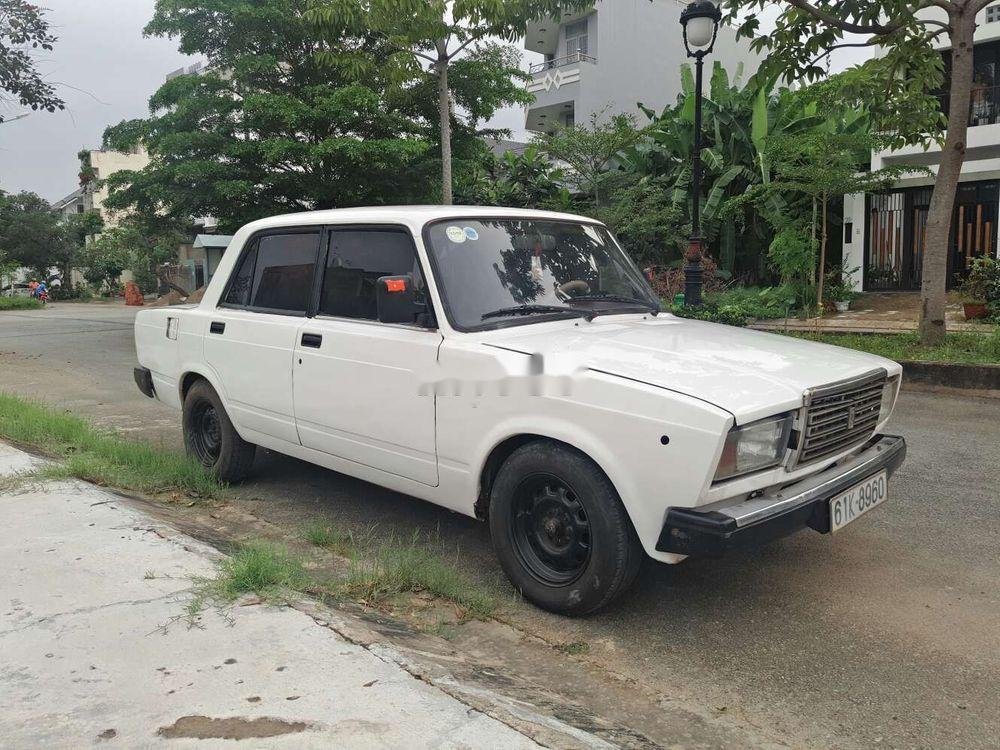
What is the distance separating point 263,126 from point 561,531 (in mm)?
13702

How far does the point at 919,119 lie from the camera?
10.2 meters

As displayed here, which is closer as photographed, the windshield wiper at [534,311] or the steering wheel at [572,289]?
the windshield wiper at [534,311]

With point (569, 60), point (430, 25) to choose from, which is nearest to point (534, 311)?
point (430, 25)

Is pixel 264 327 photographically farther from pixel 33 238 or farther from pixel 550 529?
pixel 33 238

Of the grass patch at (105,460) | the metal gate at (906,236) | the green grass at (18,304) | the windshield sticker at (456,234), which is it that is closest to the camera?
Result: the windshield sticker at (456,234)

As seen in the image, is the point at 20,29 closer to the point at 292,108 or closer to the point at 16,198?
the point at 292,108

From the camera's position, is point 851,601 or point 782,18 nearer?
point 851,601

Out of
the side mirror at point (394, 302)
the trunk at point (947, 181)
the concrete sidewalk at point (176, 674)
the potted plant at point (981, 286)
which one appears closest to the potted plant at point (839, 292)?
the potted plant at point (981, 286)

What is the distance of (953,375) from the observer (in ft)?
28.7

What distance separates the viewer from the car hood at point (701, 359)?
2.97 metres

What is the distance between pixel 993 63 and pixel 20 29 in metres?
19.7

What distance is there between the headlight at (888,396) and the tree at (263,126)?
38.5 ft

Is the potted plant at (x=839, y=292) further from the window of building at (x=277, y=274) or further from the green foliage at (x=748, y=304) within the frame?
the window of building at (x=277, y=274)

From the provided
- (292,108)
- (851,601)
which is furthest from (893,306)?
(851,601)
